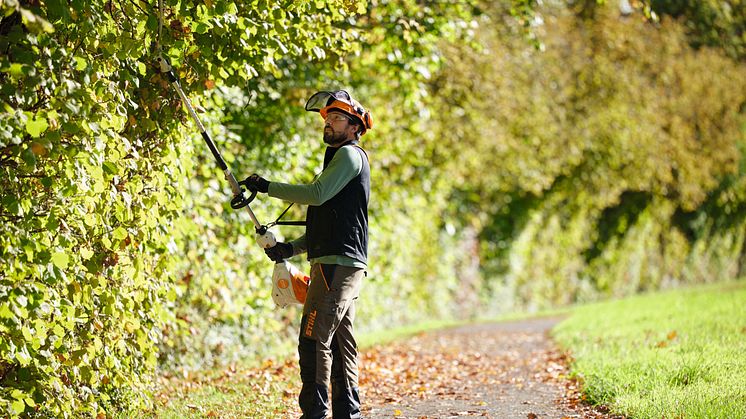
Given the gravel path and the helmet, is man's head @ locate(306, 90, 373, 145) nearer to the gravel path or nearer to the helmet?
the helmet

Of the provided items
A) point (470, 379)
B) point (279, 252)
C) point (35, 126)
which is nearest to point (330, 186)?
point (279, 252)

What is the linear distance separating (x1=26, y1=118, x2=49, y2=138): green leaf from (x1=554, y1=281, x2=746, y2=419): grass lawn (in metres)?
4.27

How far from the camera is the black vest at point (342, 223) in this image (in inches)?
221

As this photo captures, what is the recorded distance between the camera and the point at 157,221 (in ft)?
20.1

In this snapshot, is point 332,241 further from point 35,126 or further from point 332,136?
point 35,126

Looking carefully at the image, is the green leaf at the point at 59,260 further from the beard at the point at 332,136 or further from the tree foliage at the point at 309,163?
the beard at the point at 332,136

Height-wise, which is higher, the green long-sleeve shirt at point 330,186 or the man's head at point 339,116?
the man's head at point 339,116

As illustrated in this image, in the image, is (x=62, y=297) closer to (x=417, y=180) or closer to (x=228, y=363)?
(x=228, y=363)

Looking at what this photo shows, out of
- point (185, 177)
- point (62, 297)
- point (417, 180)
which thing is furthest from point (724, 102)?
point (62, 297)

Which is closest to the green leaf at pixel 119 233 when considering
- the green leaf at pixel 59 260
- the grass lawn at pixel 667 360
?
the green leaf at pixel 59 260

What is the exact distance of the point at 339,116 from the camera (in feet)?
18.8

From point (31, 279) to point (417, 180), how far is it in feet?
34.1

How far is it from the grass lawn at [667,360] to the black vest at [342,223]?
2342 mm

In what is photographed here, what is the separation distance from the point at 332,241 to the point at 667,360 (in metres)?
3.95
